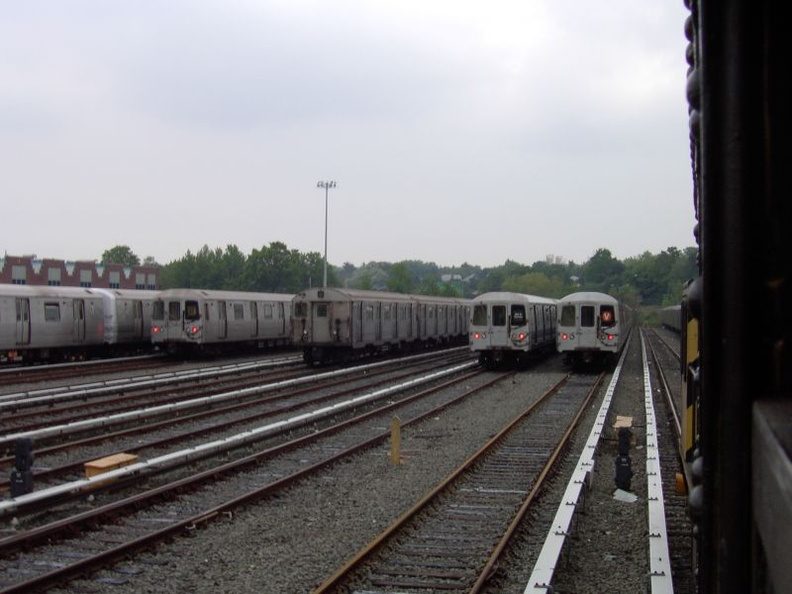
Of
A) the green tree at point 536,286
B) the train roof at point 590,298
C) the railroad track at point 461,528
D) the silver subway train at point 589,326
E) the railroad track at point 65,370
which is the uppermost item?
the green tree at point 536,286

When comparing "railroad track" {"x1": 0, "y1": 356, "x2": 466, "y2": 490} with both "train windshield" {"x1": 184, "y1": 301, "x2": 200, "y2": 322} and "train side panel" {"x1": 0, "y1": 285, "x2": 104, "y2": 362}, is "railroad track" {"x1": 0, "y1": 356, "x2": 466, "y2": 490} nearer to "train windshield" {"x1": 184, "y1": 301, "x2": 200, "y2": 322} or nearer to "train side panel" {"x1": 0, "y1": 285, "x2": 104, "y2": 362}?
"train windshield" {"x1": 184, "y1": 301, "x2": 200, "y2": 322}

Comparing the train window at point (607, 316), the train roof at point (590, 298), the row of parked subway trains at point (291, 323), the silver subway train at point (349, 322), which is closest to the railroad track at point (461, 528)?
the train window at point (607, 316)

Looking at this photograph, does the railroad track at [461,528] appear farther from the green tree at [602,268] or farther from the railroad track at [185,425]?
the green tree at [602,268]

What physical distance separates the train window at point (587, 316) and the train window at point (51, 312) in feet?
59.0

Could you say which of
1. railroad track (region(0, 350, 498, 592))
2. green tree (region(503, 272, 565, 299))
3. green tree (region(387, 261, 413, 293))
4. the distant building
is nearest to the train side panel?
railroad track (region(0, 350, 498, 592))

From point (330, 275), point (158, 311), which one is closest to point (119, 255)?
point (330, 275)

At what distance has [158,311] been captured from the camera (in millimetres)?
30922

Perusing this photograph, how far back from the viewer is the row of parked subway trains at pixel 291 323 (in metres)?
26.6

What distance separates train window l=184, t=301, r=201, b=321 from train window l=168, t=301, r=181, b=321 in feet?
0.85

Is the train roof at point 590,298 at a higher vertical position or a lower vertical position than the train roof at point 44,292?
lower

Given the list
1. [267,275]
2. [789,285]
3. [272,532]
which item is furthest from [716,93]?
[267,275]

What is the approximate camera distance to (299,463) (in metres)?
11.8

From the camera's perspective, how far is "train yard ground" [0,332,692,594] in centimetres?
699

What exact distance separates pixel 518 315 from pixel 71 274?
56.1m
